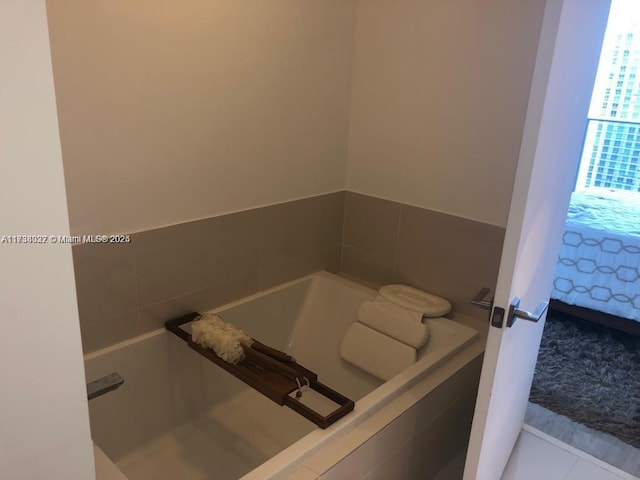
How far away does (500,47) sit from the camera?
73.8 inches

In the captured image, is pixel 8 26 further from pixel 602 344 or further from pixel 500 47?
pixel 602 344

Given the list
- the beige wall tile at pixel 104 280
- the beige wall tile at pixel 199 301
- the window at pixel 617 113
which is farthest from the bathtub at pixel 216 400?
the window at pixel 617 113

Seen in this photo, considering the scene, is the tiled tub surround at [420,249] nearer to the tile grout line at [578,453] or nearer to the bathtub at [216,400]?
the bathtub at [216,400]

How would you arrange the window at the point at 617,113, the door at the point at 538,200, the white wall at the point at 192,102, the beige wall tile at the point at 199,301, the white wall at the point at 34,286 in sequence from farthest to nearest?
the window at the point at 617,113 → the beige wall tile at the point at 199,301 → the white wall at the point at 192,102 → the door at the point at 538,200 → the white wall at the point at 34,286

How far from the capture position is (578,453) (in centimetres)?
207

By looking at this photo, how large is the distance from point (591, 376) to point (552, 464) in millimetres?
878

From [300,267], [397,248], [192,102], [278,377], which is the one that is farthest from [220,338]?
[397,248]

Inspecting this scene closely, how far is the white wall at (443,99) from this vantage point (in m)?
1.88

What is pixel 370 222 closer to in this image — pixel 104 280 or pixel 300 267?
pixel 300 267

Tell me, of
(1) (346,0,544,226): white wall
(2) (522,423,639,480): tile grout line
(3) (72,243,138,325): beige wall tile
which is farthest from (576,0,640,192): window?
(3) (72,243,138,325): beige wall tile

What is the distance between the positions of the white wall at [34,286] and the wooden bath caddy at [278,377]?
0.86 m

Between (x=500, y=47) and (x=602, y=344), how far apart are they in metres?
2.07

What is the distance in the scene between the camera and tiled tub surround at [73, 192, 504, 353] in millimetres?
1726

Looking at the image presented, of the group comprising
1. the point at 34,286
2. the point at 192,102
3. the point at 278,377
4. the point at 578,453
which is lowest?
the point at 578,453
